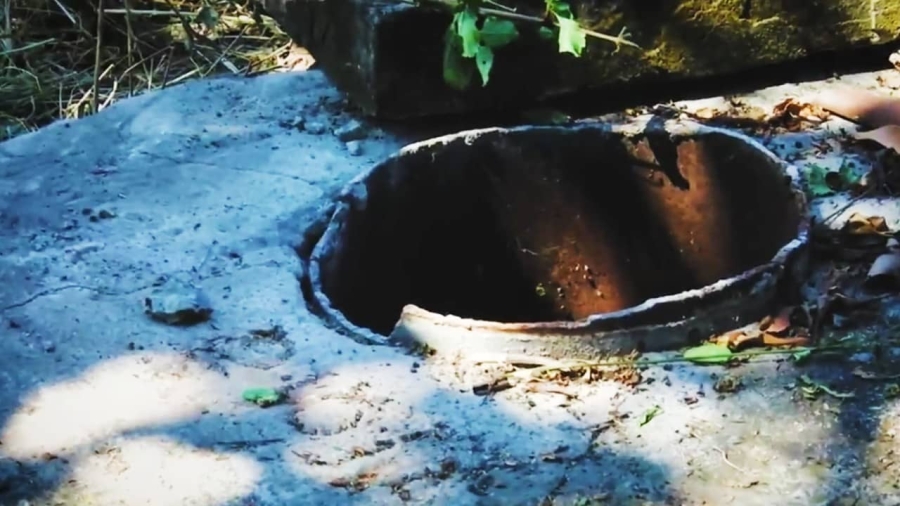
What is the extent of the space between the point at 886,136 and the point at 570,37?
0.81 metres

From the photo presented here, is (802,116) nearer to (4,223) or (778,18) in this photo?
(778,18)

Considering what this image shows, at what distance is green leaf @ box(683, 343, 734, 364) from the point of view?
2.17 m

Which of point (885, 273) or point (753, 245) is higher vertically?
point (885, 273)

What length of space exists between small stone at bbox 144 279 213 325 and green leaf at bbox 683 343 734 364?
0.93 meters

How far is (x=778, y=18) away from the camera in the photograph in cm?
327

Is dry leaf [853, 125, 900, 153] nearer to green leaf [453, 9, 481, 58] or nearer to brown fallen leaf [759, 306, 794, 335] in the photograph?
brown fallen leaf [759, 306, 794, 335]

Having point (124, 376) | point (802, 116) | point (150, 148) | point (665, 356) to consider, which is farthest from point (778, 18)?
point (124, 376)

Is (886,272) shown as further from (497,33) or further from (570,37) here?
(497,33)

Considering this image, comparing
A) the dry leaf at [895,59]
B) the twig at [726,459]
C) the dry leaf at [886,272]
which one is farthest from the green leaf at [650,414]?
the dry leaf at [895,59]

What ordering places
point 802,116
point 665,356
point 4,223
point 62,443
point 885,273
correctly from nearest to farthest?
point 62,443 < point 665,356 < point 885,273 < point 4,223 < point 802,116

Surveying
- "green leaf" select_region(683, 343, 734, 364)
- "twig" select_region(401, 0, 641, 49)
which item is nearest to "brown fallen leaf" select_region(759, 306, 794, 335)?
"green leaf" select_region(683, 343, 734, 364)

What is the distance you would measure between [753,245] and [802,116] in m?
0.42

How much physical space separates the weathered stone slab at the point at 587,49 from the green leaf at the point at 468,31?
0.26 m

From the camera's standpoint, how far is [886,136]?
9.50 feet
